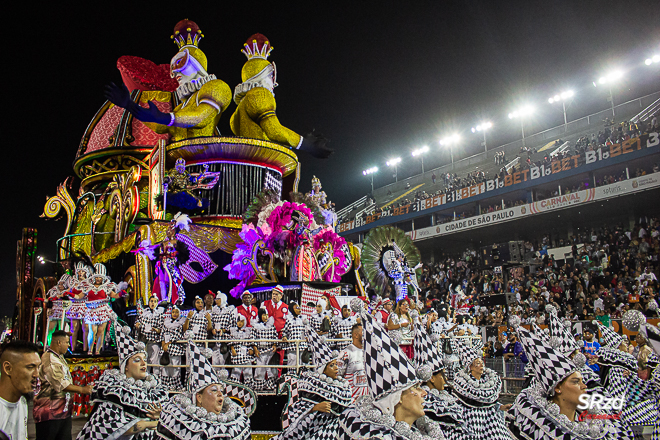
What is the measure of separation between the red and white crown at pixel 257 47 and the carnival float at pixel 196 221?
0.12 ft

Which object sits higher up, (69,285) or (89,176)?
(89,176)

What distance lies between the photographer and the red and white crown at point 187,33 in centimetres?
1548

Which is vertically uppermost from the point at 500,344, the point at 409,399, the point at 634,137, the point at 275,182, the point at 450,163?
the point at 450,163

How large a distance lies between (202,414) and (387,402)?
154 centimetres

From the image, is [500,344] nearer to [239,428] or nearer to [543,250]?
[543,250]

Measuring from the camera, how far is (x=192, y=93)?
15594 mm

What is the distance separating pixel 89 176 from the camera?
18188 mm

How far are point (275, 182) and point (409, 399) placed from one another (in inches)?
503

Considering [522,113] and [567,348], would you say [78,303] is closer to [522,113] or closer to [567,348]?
[567,348]

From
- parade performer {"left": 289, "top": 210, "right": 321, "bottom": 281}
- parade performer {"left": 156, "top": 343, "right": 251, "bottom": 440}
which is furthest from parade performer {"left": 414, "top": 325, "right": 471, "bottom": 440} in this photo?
parade performer {"left": 289, "top": 210, "right": 321, "bottom": 281}

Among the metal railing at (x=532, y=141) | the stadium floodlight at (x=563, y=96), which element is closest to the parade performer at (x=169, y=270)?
the metal railing at (x=532, y=141)

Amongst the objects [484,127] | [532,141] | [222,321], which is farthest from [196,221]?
[484,127]

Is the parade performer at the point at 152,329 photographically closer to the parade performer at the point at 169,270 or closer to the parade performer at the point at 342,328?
the parade performer at the point at 169,270

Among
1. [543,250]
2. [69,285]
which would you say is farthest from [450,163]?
[69,285]
